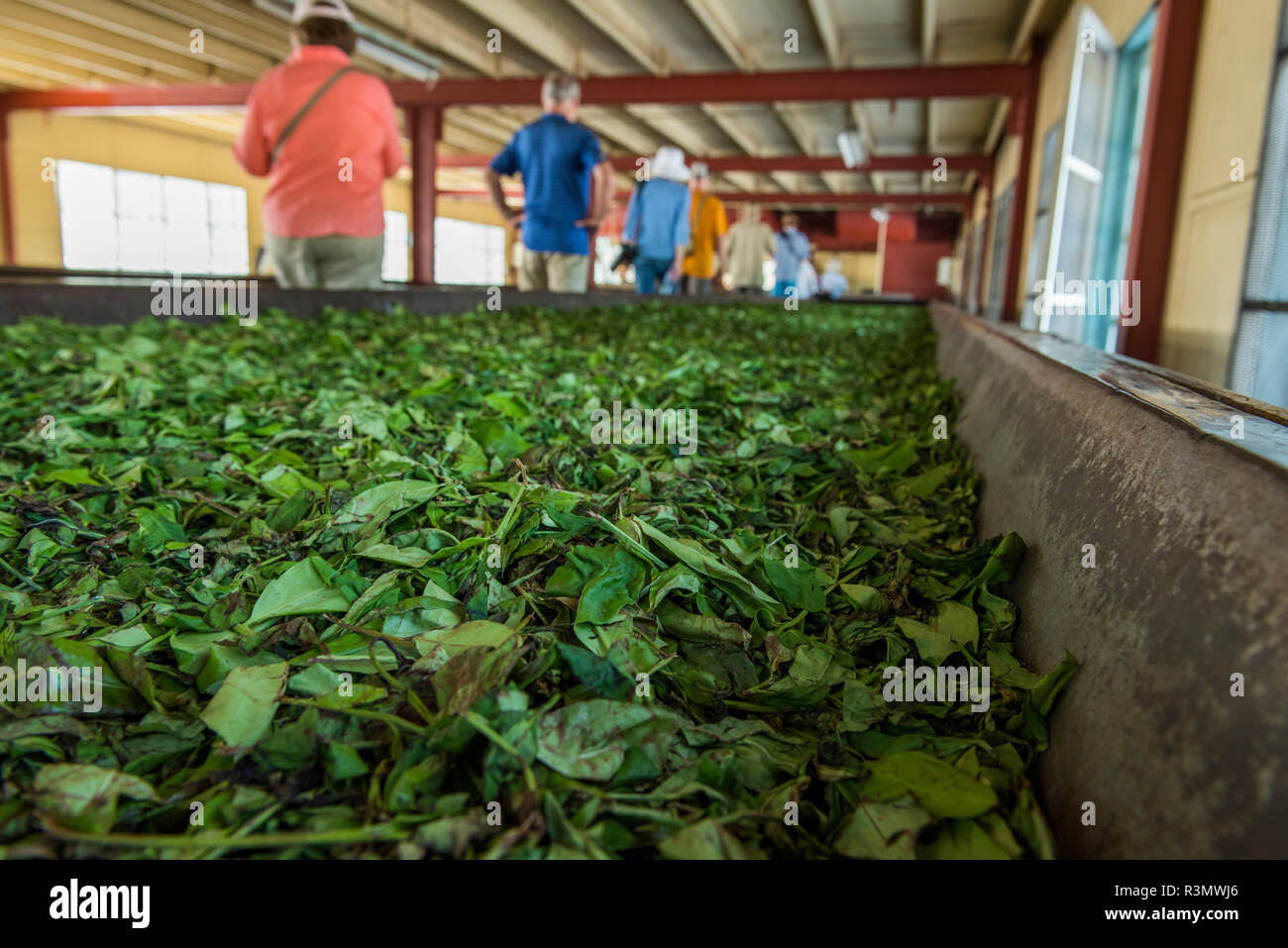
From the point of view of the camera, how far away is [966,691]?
998mm

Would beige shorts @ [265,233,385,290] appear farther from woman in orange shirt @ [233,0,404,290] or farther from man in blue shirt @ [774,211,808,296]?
Result: man in blue shirt @ [774,211,808,296]

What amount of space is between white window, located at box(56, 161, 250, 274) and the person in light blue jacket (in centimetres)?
971

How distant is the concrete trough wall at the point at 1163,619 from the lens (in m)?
0.61

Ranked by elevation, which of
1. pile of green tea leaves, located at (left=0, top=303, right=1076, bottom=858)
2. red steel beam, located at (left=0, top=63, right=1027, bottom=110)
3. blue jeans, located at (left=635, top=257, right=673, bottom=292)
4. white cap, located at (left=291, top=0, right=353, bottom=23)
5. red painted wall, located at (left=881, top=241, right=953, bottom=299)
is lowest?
pile of green tea leaves, located at (left=0, top=303, right=1076, bottom=858)

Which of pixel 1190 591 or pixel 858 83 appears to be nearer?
pixel 1190 591

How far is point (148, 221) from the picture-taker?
17.0m

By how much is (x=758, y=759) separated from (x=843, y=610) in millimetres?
405

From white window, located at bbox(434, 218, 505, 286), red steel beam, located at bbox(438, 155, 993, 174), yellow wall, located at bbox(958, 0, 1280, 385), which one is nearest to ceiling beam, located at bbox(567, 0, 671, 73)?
red steel beam, located at bbox(438, 155, 993, 174)

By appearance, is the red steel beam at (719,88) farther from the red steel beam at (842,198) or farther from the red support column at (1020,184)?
the red steel beam at (842,198)

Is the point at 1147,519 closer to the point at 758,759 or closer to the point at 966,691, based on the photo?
the point at 966,691

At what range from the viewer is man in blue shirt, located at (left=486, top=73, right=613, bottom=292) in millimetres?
5605

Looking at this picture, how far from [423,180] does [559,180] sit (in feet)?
21.7

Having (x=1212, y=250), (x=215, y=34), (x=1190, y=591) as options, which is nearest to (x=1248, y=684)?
(x=1190, y=591)

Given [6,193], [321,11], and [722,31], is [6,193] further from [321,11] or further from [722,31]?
[321,11]
